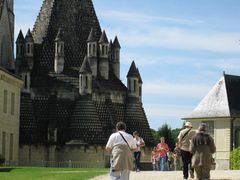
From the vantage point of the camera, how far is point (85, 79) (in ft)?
238

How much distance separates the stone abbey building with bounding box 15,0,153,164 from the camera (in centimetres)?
7112

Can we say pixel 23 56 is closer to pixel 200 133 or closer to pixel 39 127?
pixel 39 127

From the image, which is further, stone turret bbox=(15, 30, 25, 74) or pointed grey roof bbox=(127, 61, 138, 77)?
pointed grey roof bbox=(127, 61, 138, 77)

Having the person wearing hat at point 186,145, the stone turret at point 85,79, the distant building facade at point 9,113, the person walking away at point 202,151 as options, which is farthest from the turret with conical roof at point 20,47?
the person walking away at point 202,151

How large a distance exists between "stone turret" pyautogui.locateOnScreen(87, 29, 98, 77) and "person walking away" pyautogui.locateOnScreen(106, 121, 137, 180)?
5541 cm

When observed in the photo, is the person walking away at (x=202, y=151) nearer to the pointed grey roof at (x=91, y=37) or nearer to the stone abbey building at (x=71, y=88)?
the stone abbey building at (x=71, y=88)

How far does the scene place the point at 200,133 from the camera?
2292 cm

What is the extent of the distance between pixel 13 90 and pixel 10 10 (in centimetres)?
1851

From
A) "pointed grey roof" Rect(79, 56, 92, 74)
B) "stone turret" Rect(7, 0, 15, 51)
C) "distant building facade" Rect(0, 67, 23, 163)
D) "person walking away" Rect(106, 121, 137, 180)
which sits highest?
"stone turret" Rect(7, 0, 15, 51)

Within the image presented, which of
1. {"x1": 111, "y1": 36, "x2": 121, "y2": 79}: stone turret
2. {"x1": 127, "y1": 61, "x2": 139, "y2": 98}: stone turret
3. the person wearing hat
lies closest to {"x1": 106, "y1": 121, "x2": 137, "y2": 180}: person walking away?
the person wearing hat

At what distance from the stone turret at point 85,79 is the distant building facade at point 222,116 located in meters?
9.76

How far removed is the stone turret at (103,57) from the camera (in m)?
76.4

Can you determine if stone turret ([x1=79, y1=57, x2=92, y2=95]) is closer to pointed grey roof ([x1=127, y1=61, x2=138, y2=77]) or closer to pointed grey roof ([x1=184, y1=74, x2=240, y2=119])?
pointed grey roof ([x1=127, y1=61, x2=138, y2=77])

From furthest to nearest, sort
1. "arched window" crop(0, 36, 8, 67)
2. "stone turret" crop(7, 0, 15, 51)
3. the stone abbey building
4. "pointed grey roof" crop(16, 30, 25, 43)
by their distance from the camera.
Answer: "pointed grey roof" crop(16, 30, 25, 43) < "stone turret" crop(7, 0, 15, 51) < "arched window" crop(0, 36, 8, 67) < the stone abbey building
